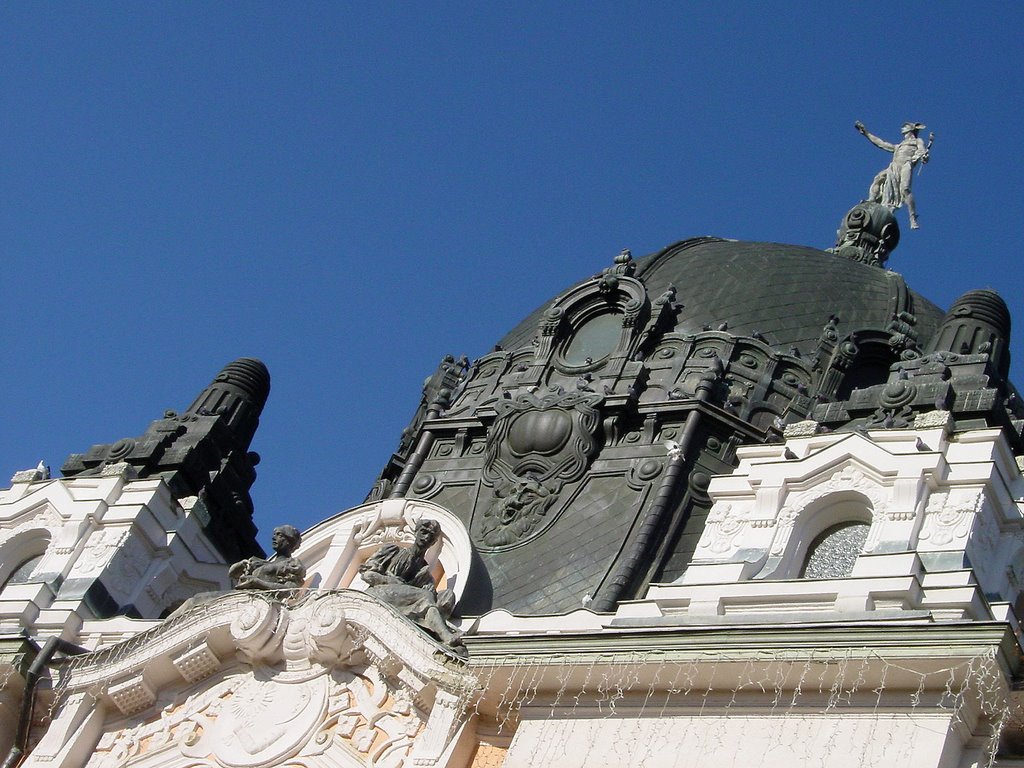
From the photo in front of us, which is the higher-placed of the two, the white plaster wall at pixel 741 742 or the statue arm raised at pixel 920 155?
the statue arm raised at pixel 920 155

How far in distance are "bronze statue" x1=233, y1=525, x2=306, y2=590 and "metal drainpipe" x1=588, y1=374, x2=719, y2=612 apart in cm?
332

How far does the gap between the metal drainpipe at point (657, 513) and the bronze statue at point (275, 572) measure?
3317 mm

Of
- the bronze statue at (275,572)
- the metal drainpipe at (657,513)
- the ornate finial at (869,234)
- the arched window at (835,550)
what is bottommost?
the bronze statue at (275,572)

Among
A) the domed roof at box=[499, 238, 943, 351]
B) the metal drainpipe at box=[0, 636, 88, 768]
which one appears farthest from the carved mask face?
the domed roof at box=[499, 238, 943, 351]

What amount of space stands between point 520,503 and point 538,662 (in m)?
6.64

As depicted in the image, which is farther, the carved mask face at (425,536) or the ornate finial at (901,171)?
the ornate finial at (901,171)

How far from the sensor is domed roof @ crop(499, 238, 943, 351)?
94.0 ft

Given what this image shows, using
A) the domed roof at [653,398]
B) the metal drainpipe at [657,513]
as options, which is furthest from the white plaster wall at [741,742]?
the domed roof at [653,398]

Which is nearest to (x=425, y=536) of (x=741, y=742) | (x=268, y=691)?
(x=268, y=691)

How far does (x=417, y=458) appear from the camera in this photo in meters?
27.7

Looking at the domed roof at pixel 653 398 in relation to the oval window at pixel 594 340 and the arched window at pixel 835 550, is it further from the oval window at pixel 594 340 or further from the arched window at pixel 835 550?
the arched window at pixel 835 550

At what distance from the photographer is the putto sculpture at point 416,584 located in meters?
20.4

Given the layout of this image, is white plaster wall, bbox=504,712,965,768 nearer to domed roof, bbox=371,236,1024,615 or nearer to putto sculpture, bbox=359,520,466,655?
putto sculpture, bbox=359,520,466,655

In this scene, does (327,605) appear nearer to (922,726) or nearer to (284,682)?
(284,682)
